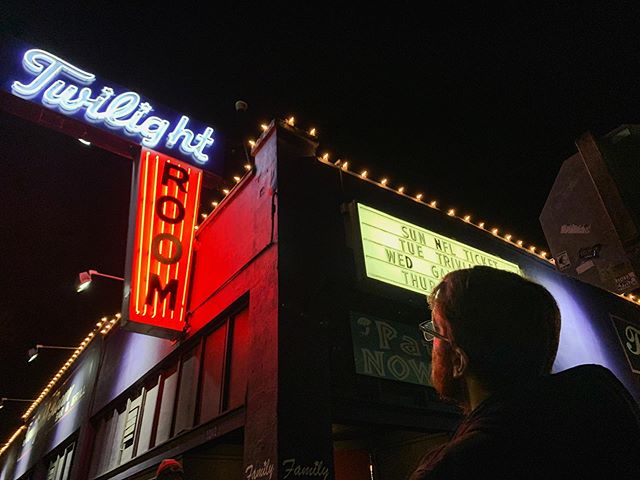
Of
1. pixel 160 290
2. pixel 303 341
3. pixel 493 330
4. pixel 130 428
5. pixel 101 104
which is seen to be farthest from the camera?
pixel 130 428

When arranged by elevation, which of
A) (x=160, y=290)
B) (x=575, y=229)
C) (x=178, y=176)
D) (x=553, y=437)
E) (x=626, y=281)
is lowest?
(x=553, y=437)

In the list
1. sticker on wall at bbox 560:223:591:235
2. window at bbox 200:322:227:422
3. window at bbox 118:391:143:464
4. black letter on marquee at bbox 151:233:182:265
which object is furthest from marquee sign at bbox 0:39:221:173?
sticker on wall at bbox 560:223:591:235

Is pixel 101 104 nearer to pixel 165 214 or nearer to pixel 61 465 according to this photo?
pixel 165 214

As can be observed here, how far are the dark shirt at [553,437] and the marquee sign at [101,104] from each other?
23.8ft

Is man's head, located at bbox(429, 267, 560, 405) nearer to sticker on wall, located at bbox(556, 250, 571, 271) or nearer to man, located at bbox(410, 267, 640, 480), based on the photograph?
man, located at bbox(410, 267, 640, 480)

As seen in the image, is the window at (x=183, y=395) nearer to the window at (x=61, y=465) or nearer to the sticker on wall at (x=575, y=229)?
the window at (x=61, y=465)

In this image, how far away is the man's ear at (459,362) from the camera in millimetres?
1400

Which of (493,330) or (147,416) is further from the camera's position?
(147,416)

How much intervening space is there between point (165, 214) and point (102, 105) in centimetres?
217

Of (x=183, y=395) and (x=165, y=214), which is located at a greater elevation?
(x=165, y=214)

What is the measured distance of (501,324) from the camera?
1368mm

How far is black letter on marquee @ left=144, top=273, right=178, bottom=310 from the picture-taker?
6.41 m

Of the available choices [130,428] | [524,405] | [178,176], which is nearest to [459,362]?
[524,405]

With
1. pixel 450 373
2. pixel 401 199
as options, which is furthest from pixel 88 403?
pixel 450 373
